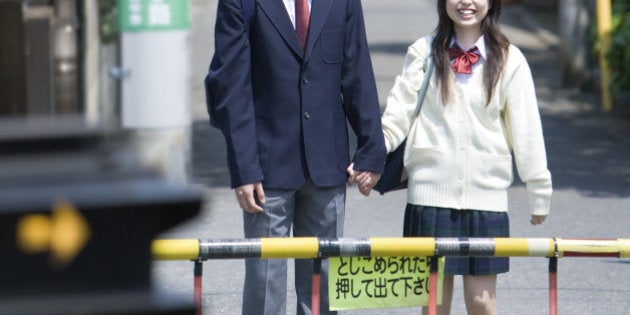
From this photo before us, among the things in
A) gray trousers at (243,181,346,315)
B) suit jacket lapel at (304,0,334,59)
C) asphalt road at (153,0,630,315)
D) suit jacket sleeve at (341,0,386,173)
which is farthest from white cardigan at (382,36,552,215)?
asphalt road at (153,0,630,315)

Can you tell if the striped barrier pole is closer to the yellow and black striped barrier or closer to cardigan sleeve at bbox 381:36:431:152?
the yellow and black striped barrier

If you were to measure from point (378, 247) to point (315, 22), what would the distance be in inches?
31.0

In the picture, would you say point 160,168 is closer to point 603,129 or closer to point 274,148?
point 274,148

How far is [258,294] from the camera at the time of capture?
4.30 metres

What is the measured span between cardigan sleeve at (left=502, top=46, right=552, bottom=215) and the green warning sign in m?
1.67

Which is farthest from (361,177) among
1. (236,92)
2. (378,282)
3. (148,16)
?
(148,16)

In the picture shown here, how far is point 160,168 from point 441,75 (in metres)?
3.21

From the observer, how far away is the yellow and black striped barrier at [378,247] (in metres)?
3.99

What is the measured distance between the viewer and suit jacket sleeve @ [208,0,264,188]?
4.09m

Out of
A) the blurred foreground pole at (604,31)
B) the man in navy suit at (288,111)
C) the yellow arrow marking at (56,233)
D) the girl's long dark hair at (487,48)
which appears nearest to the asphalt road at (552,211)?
the yellow arrow marking at (56,233)

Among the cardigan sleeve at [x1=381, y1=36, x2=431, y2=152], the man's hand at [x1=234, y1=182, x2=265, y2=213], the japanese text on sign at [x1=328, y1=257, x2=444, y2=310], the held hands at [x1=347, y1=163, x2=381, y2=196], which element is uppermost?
the cardigan sleeve at [x1=381, y1=36, x2=431, y2=152]

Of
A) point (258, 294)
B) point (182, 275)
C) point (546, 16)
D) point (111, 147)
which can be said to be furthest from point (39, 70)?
point (546, 16)

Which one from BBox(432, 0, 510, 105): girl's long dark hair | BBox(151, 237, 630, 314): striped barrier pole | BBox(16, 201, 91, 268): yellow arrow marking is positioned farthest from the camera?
BBox(432, 0, 510, 105): girl's long dark hair

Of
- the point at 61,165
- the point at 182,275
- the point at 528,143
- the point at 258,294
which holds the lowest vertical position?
the point at 182,275
